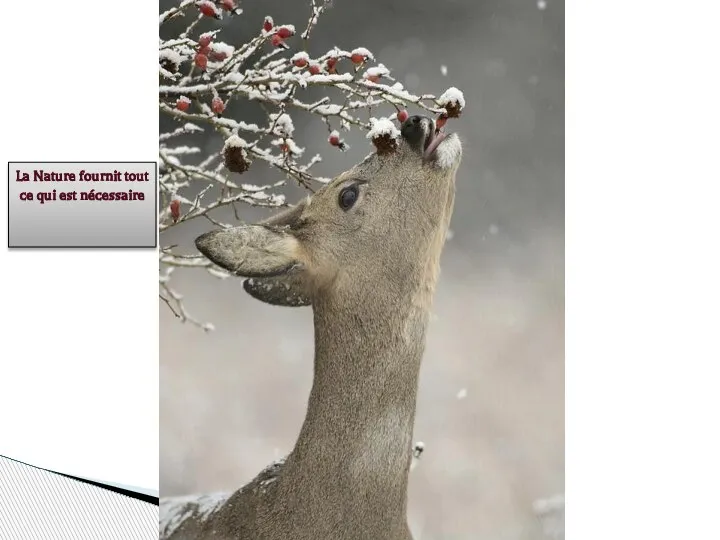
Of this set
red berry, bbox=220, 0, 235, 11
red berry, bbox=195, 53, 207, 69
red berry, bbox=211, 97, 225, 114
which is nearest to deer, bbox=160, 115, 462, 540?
red berry, bbox=211, 97, 225, 114

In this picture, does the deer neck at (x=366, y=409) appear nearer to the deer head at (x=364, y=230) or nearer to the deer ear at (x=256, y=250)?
the deer head at (x=364, y=230)

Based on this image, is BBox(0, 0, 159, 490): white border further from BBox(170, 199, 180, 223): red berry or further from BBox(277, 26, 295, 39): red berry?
BBox(277, 26, 295, 39): red berry

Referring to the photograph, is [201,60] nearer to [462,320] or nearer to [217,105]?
[217,105]

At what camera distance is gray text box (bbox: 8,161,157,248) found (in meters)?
2.77

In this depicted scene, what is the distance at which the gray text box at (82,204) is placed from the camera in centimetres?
277

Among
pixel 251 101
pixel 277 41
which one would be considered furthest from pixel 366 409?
pixel 277 41

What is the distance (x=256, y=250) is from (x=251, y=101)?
440 mm

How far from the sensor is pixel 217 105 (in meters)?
2.52

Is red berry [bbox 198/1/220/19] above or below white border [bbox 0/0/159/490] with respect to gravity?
above

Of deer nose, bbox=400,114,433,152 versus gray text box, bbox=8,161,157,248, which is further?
gray text box, bbox=8,161,157,248
